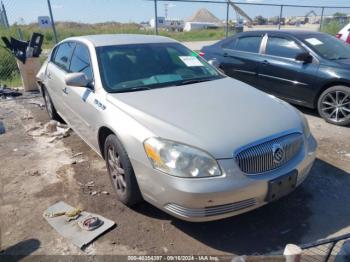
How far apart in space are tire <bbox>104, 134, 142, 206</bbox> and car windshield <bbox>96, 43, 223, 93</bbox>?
2.07 feet

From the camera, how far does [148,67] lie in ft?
12.0

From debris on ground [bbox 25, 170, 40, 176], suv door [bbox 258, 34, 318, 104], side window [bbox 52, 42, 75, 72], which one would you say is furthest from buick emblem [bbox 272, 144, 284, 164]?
suv door [bbox 258, 34, 318, 104]

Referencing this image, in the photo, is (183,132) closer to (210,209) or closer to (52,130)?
(210,209)

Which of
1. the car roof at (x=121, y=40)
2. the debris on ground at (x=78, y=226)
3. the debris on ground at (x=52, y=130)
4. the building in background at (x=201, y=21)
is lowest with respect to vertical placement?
the building in background at (x=201, y=21)

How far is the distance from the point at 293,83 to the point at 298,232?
3.52 m

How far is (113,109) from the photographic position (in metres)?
3.02

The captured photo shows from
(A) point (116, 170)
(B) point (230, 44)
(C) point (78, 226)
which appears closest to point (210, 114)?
(A) point (116, 170)

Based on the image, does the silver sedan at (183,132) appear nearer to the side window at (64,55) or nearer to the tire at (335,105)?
the side window at (64,55)

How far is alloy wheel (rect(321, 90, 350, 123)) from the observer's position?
16.9ft

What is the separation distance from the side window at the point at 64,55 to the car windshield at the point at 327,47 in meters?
4.08

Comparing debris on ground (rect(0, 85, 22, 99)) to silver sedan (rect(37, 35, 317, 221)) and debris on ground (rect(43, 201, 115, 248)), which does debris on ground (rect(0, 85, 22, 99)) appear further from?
debris on ground (rect(43, 201, 115, 248))

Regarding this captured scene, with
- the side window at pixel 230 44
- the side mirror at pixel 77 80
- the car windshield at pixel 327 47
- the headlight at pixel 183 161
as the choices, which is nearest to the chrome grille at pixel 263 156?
the headlight at pixel 183 161

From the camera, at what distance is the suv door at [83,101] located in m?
3.45

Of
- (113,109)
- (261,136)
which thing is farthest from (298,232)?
(113,109)
